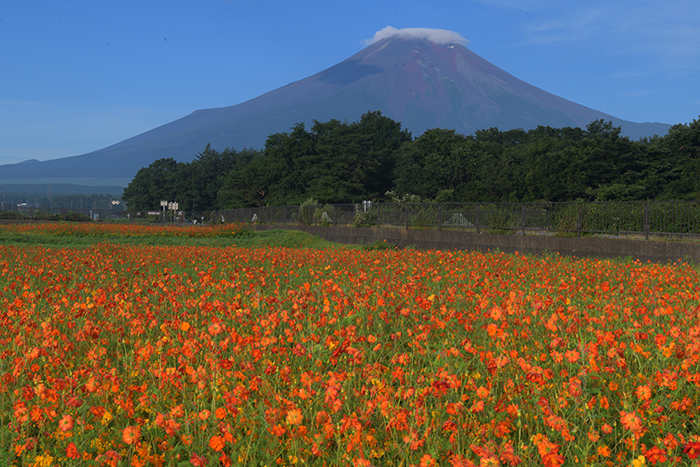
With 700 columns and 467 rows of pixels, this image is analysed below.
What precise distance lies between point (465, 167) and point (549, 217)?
39467 millimetres

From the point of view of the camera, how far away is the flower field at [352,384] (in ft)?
8.45

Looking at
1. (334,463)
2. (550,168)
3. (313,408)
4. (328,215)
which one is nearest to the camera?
(334,463)

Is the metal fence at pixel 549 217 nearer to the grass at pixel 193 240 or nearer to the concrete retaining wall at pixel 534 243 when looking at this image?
the concrete retaining wall at pixel 534 243

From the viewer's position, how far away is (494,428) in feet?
8.76

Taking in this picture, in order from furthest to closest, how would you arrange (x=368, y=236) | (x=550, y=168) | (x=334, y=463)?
1. (x=550, y=168)
2. (x=368, y=236)
3. (x=334, y=463)

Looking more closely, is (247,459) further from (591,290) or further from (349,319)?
(591,290)

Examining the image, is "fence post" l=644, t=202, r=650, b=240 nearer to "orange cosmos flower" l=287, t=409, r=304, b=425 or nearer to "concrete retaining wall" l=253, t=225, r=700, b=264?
"concrete retaining wall" l=253, t=225, r=700, b=264

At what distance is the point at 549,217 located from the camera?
16656 millimetres

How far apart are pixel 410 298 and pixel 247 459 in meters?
3.55

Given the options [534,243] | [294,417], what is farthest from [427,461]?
[534,243]

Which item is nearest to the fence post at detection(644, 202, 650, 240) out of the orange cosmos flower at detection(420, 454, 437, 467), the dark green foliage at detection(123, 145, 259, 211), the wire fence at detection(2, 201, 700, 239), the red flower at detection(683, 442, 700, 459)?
the wire fence at detection(2, 201, 700, 239)

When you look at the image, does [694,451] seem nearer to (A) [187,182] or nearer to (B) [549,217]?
(B) [549,217]

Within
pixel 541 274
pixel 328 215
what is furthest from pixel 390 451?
pixel 328 215

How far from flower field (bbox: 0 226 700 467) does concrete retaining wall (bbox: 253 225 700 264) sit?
6.79 meters
